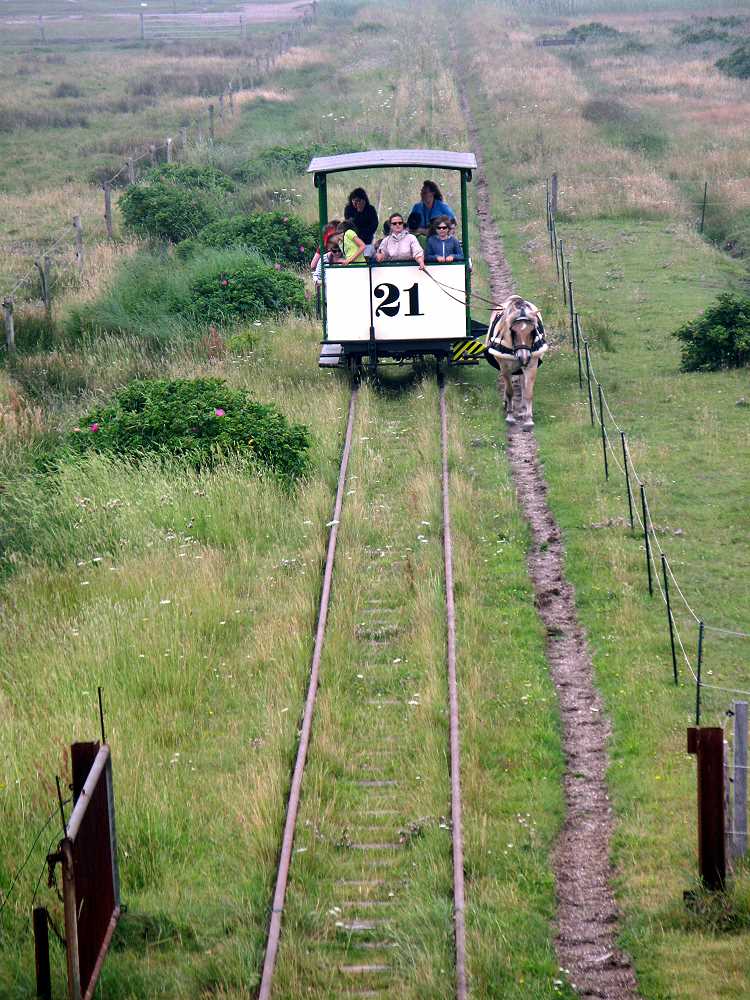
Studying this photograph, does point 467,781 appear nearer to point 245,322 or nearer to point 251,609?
point 251,609

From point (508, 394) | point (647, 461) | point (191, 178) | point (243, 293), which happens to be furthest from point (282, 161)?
point (647, 461)

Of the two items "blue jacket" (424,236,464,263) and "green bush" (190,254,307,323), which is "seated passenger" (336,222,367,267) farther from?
"green bush" (190,254,307,323)

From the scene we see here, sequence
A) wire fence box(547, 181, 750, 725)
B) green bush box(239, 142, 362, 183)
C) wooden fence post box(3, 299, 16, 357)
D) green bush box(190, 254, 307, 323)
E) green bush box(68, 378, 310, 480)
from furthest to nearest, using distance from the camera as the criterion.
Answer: green bush box(239, 142, 362, 183) → green bush box(190, 254, 307, 323) → wooden fence post box(3, 299, 16, 357) → green bush box(68, 378, 310, 480) → wire fence box(547, 181, 750, 725)

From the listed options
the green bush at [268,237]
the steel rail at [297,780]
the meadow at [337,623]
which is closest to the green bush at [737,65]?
the meadow at [337,623]

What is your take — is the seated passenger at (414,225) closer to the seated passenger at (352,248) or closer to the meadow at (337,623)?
the seated passenger at (352,248)

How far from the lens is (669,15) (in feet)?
284

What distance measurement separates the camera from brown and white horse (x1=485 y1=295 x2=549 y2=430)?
699 inches

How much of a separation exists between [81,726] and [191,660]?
1.32 meters

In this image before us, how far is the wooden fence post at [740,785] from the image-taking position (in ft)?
26.6

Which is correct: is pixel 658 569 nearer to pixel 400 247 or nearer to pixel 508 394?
pixel 508 394

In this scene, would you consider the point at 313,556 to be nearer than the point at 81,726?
No

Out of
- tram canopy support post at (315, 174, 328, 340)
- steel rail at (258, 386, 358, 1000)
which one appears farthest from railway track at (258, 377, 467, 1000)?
tram canopy support post at (315, 174, 328, 340)

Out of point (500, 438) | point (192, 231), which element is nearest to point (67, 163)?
point (192, 231)

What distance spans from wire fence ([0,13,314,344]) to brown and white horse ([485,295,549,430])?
815 centimetres
